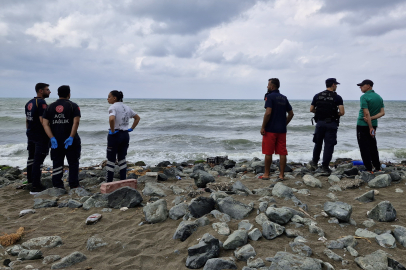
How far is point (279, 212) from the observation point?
3.62 meters

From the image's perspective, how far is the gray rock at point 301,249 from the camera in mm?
2934

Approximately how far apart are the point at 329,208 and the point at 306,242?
0.94 metres

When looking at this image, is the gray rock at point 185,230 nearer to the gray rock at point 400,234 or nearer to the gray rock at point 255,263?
the gray rock at point 255,263

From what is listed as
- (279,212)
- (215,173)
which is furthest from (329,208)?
(215,173)

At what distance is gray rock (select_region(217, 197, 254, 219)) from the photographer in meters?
3.86

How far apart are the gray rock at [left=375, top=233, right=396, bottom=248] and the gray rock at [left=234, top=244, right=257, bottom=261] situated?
54.5 inches

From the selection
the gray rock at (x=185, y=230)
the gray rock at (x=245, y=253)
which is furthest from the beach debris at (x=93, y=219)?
the gray rock at (x=245, y=253)

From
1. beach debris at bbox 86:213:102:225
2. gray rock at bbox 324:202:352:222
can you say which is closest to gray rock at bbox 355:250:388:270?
gray rock at bbox 324:202:352:222

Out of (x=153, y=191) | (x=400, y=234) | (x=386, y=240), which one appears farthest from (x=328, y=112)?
(x=153, y=191)

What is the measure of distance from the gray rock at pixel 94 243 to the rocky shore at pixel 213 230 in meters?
0.01

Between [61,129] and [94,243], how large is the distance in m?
2.81

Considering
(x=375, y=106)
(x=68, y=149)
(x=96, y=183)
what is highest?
(x=375, y=106)

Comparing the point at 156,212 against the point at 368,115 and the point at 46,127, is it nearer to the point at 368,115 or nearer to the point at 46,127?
the point at 46,127

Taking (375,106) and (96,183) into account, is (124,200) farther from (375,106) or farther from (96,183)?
(375,106)
